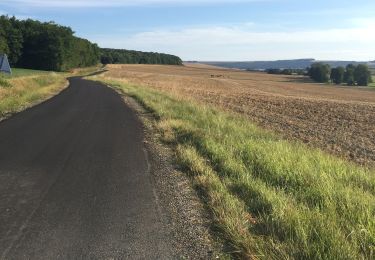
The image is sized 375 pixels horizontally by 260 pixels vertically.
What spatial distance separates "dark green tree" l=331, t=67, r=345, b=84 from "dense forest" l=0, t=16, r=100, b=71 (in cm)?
6834

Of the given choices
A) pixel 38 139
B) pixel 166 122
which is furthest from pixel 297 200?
pixel 166 122

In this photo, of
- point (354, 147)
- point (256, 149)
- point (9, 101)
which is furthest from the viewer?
point (9, 101)

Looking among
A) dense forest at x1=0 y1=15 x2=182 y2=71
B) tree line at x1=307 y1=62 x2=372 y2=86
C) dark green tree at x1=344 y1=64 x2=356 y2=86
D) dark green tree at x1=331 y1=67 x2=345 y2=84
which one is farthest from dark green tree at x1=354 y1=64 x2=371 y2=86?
dense forest at x1=0 y1=15 x2=182 y2=71

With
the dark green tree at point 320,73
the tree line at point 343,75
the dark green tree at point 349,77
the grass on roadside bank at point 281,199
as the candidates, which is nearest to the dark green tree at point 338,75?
the tree line at point 343,75

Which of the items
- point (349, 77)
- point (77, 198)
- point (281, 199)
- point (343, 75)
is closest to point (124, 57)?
point (343, 75)

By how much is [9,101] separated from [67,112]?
12.7ft

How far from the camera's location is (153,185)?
802cm

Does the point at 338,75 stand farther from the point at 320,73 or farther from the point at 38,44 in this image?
the point at 38,44

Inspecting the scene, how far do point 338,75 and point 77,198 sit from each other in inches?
5155

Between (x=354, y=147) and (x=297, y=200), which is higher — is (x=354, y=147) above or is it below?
below

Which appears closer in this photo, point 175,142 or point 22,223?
point 22,223

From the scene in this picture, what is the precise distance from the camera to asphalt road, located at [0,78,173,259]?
5.22 m

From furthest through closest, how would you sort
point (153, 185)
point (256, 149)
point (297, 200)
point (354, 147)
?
1. point (354, 147)
2. point (256, 149)
3. point (153, 185)
4. point (297, 200)

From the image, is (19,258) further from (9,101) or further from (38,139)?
(9,101)
